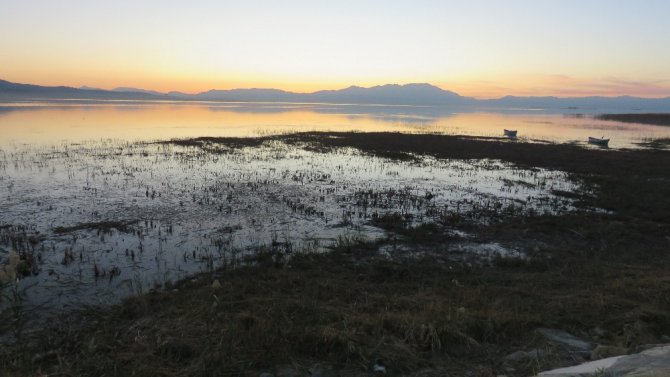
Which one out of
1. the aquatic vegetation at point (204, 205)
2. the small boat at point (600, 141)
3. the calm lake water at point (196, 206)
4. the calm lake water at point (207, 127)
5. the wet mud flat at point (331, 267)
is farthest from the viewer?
the calm lake water at point (207, 127)

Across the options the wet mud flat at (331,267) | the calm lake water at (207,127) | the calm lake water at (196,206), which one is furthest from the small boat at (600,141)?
the calm lake water at (196,206)

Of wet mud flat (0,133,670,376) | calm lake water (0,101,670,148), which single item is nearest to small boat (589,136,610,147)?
calm lake water (0,101,670,148)

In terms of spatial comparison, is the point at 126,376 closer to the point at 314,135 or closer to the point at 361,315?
the point at 361,315

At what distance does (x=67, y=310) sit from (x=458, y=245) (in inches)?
406

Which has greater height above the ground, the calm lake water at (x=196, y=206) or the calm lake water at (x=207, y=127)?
the calm lake water at (x=207, y=127)

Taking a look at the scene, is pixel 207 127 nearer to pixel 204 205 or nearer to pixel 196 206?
pixel 204 205

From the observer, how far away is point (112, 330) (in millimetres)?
6773

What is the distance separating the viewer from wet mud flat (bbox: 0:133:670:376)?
570 cm

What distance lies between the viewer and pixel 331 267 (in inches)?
408

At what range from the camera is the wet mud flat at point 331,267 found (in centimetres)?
570

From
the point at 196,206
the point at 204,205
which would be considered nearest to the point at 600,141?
the point at 204,205

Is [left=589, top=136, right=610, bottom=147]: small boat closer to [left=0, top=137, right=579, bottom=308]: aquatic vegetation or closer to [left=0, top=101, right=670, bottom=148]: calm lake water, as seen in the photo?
[left=0, top=101, right=670, bottom=148]: calm lake water

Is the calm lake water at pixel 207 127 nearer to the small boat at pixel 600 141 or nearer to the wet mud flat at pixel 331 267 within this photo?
the small boat at pixel 600 141

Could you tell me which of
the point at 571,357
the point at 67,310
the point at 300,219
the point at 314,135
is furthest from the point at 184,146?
A: the point at 571,357
